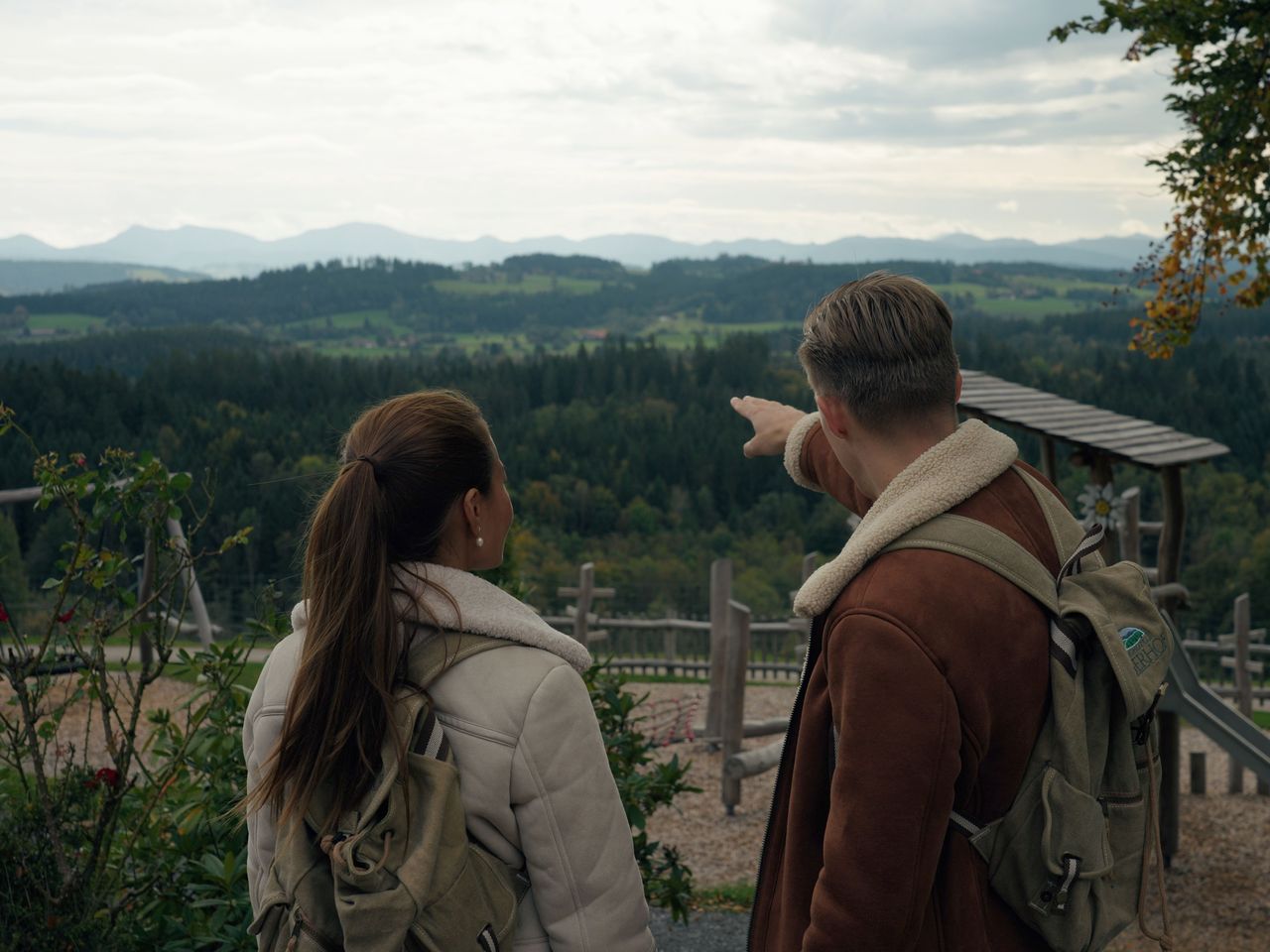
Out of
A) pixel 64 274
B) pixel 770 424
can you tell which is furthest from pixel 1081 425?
pixel 64 274

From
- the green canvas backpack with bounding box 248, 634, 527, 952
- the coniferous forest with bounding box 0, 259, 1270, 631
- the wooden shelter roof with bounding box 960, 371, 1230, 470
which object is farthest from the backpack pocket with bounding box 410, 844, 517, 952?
the coniferous forest with bounding box 0, 259, 1270, 631

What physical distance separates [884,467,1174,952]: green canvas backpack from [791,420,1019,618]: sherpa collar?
0.03 m

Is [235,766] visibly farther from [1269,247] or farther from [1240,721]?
[1240,721]

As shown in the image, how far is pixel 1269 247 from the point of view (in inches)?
236

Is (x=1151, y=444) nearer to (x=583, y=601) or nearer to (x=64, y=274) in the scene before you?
(x=583, y=601)

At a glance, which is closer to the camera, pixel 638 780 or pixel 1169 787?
pixel 638 780

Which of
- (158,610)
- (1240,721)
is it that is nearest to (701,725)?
(1240,721)

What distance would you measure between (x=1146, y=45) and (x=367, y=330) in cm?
10747

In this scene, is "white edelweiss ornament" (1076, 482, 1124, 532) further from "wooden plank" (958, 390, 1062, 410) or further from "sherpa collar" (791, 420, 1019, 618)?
"sherpa collar" (791, 420, 1019, 618)

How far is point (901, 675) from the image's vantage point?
1.53 m

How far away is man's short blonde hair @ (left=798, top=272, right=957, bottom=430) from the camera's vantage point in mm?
1683

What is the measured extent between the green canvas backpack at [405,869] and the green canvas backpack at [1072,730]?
27.5 inches

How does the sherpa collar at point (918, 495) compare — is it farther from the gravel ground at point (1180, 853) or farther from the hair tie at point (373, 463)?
the gravel ground at point (1180, 853)

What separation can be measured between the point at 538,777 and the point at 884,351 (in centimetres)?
80
